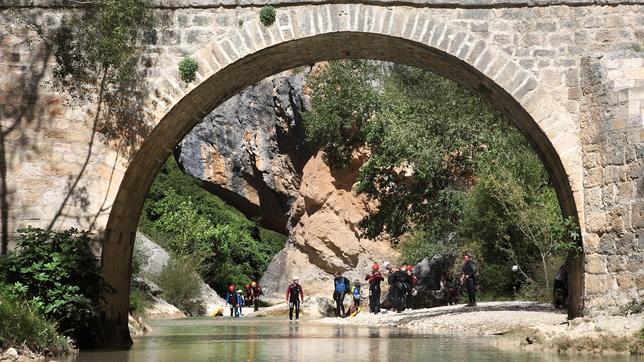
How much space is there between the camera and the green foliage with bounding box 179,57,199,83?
14094 millimetres

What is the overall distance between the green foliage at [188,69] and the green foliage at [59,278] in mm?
2559

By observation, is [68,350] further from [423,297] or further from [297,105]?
[297,105]

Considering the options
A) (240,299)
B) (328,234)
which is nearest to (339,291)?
(240,299)

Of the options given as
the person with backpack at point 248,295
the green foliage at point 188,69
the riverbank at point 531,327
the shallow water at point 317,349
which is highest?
the green foliage at point 188,69

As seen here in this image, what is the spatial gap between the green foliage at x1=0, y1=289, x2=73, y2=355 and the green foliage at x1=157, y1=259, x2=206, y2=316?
886 inches

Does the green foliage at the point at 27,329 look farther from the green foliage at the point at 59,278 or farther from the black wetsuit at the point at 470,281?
the black wetsuit at the point at 470,281

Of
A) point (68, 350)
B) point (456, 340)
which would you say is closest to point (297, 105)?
point (456, 340)

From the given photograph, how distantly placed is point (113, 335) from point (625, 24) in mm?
8198

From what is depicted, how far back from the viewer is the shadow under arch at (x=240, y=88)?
1430 cm

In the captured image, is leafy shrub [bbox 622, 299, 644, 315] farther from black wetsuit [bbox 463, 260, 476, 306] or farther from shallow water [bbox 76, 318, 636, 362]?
black wetsuit [bbox 463, 260, 476, 306]

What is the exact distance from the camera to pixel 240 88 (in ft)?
52.0

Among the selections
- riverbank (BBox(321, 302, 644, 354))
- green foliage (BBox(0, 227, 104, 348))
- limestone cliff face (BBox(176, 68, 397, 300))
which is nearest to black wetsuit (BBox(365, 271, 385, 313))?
riverbank (BBox(321, 302, 644, 354))

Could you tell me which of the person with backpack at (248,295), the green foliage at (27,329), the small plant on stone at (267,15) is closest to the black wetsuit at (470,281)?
the small plant on stone at (267,15)

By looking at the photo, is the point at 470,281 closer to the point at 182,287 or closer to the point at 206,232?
the point at 182,287
